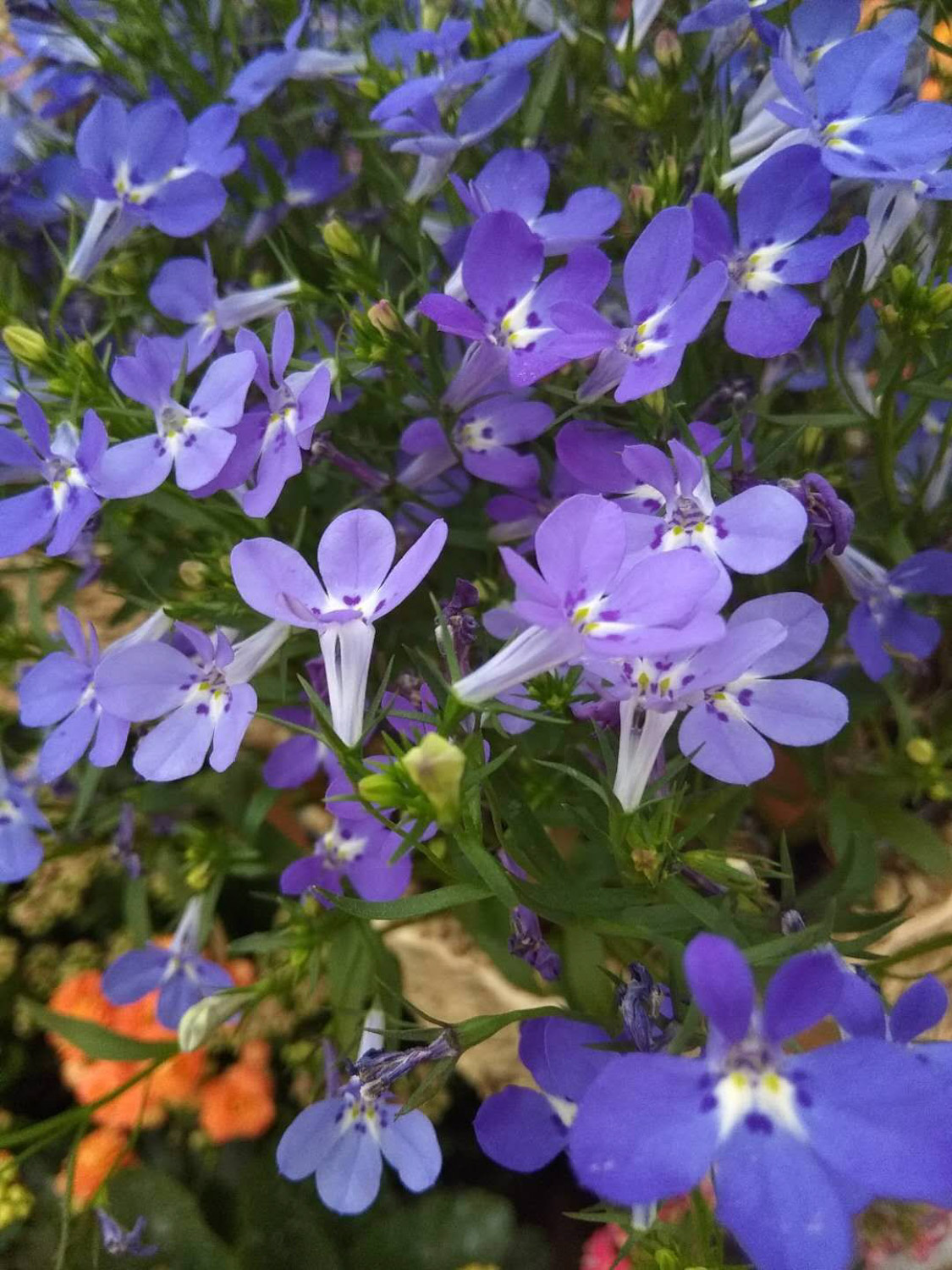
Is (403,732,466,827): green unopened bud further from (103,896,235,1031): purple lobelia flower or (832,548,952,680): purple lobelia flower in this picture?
(103,896,235,1031): purple lobelia flower

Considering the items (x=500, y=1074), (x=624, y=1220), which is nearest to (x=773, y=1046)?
(x=624, y=1220)

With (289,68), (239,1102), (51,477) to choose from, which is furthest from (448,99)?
(239,1102)

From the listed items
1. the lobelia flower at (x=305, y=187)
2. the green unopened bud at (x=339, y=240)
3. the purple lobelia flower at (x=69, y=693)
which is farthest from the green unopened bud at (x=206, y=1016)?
the lobelia flower at (x=305, y=187)

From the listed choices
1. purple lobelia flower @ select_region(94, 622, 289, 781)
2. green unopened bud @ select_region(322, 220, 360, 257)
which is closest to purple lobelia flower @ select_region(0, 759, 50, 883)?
purple lobelia flower @ select_region(94, 622, 289, 781)

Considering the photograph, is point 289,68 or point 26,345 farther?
point 289,68

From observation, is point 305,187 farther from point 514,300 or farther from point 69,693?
point 69,693

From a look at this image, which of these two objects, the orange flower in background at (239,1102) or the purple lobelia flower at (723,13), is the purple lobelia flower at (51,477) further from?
the orange flower in background at (239,1102)
